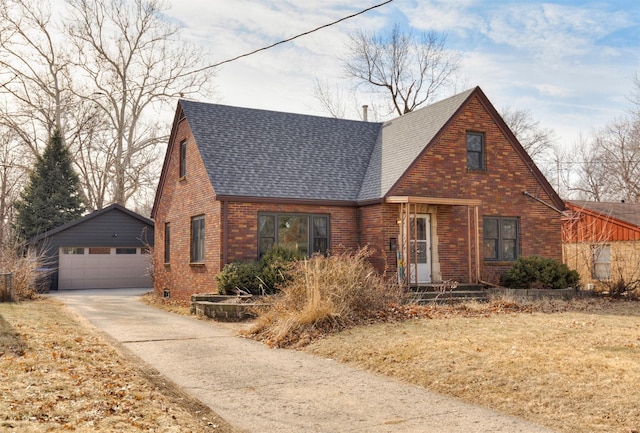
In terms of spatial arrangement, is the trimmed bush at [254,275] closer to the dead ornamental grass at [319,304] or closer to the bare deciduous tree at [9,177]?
the dead ornamental grass at [319,304]

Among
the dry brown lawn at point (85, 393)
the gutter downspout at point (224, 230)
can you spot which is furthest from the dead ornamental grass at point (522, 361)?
the gutter downspout at point (224, 230)

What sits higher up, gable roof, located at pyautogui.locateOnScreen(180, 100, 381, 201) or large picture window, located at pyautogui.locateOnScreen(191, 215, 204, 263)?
gable roof, located at pyautogui.locateOnScreen(180, 100, 381, 201)

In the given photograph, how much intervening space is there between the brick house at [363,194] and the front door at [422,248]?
34 mm

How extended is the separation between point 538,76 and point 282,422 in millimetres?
19523

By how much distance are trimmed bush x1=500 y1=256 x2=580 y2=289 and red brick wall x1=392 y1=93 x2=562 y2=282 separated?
40.1 inches

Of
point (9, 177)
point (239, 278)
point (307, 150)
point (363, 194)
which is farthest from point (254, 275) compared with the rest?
point (9, 177)

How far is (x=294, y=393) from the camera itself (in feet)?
24.0

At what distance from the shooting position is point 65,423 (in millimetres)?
5594

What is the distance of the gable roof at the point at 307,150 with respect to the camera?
60.4ft

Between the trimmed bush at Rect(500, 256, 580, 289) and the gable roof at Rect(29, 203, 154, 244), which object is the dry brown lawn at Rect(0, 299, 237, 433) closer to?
the trimmed bush at Rect(500, 256, 580, 289)

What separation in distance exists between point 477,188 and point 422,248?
2894 millimetres

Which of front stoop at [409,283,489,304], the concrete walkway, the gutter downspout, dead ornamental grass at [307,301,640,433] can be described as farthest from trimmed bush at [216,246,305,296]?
dead ornamental grass at [307,301,640,433]

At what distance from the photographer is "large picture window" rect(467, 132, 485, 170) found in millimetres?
20016

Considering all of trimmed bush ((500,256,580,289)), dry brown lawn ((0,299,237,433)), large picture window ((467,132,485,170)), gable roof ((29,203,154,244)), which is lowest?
dry brown lawn ((0,299,237,433))
